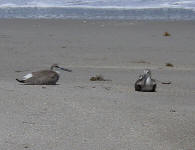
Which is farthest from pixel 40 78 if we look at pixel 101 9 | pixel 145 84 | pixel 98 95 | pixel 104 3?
pixel 104 3

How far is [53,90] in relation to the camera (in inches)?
352

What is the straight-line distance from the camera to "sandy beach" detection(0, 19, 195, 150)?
19.9 ft

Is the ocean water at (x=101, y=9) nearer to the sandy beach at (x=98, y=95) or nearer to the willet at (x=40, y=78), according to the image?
the sandy beach at (x=98, y=95)

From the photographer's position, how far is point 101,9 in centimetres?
2762

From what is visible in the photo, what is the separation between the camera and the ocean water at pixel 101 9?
82.3 feet

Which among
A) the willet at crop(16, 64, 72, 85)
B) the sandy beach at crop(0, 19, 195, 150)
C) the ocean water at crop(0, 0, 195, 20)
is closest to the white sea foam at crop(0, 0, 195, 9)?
the ocean water at crop(0, 0, 195, 20)

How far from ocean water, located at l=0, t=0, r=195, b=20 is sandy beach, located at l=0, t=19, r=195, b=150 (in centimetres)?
647

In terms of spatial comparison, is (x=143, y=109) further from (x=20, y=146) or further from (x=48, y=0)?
(x=48, y=0)

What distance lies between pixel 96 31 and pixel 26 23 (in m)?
3.44

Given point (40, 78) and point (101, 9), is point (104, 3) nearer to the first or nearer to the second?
point (101, 9)

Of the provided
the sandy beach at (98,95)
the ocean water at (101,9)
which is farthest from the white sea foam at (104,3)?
the sandy beach at (98,95)

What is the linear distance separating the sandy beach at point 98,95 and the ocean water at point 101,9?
6473mm

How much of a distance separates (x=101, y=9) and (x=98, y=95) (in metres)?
19.1

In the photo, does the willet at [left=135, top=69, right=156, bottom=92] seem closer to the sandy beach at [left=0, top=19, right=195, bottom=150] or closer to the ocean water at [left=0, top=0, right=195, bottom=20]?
the sandy beach at [left=0, top=19, right=195, bottom=150]
